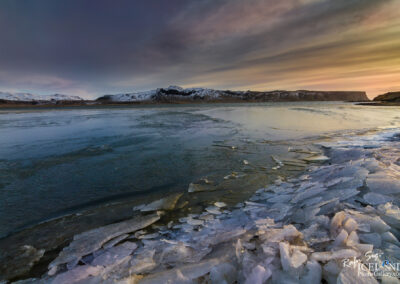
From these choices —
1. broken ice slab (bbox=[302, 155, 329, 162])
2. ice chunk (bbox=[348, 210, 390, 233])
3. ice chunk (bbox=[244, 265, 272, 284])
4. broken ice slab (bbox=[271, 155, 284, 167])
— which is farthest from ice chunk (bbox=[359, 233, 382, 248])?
broken ice slab (bbox=[302, 155, 329, 162])

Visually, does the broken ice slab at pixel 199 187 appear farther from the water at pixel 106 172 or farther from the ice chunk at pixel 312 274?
the ice chunk at pixel 312 274

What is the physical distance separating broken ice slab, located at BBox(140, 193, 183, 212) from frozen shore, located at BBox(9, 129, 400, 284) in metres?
0.04

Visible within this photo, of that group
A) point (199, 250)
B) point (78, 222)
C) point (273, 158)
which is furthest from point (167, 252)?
point (273, 158)

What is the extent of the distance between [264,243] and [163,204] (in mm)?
2412

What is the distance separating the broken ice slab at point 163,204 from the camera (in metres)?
3.96

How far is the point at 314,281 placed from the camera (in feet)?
5.45

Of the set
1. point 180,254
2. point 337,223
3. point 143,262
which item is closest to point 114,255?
point 143,262

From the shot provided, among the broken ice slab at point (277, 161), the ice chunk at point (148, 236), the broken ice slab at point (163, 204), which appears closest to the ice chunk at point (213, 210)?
the broken ice slab at point (163, 204)

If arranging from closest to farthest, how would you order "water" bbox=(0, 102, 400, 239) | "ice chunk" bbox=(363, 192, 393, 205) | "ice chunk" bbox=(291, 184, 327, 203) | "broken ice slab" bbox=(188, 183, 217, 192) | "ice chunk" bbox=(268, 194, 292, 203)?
"ice chunk" bbox=(363, 192, 393, 205)
"ice chunk" bbox=(291, 184, 327, 203)
"ice chunk" bbox=(268, 194, 292, 203)
"water" bbox=(0, 102, 400, 239)
"broken ice slab" bbox=(188, 183, 217, 192)

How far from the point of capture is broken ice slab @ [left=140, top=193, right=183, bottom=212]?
3.96m

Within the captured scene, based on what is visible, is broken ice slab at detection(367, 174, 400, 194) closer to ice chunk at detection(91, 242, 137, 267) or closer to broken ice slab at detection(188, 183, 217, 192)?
broken ice slab at detection(188, 183, 217, 192)

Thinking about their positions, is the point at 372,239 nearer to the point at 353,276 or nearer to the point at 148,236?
the point at 353,276

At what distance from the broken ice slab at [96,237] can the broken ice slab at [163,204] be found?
26cm

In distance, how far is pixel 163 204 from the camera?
4.10 meters
